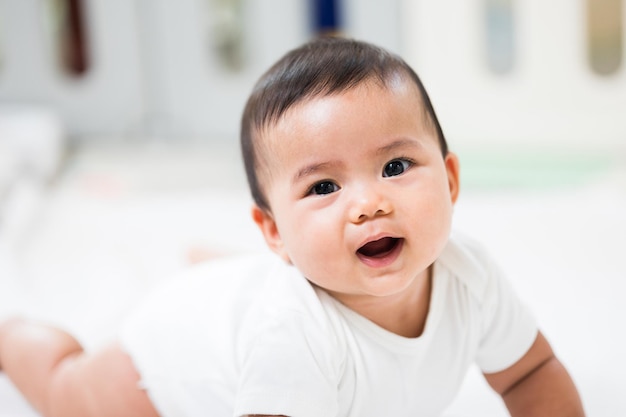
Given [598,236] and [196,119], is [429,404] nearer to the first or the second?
[598,236]

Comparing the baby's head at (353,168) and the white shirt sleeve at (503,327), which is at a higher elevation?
→ the baby's head at (353,168)

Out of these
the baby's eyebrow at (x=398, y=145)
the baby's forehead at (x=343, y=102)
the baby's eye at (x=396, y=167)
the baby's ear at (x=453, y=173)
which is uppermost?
the baby's forehead at (x=343, y=102)

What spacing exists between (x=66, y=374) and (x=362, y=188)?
412 mm

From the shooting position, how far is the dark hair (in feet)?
2.32

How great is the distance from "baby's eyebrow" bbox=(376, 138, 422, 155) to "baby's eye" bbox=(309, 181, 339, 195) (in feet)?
0.14

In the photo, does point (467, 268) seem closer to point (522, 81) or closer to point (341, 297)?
point (341, 297)

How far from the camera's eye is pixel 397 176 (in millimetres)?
702

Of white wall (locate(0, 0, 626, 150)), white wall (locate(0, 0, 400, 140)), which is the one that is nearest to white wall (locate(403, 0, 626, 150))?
white wall (locate(0, 0, 626, 150))

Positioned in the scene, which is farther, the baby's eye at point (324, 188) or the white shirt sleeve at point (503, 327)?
the white shirt sleeve at point (503, 327)

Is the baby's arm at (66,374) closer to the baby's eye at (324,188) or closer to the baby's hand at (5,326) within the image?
the baby's hand at (5,326)

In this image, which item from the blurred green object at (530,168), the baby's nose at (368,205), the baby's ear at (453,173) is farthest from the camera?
the blurred green object at (530,168)

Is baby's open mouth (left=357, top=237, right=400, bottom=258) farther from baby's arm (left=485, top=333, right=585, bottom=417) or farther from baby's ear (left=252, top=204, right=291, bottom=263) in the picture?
baby's arm (left=485, top=333, right=585, bottom=417)

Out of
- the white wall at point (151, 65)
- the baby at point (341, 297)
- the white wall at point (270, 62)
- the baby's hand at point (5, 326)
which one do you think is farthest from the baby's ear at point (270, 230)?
the white wall at point (151, 65)

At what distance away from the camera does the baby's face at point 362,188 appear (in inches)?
27.1
